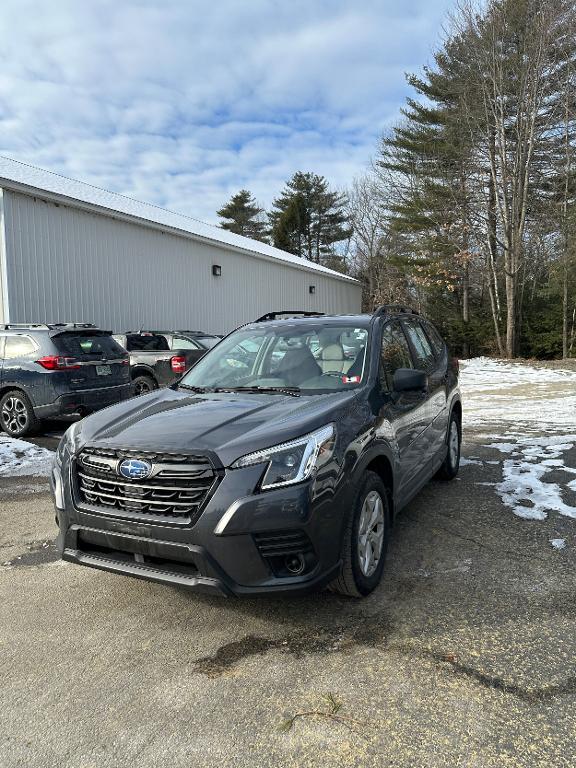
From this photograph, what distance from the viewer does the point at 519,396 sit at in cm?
1271

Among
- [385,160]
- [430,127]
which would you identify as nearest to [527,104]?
[430,127]

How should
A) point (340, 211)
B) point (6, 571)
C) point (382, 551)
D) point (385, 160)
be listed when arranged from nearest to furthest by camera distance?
1. point (382, 551)
2. point (6, 571)
3. point (385, 160)
4. point (340, 211)

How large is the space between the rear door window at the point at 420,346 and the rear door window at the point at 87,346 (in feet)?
17.0

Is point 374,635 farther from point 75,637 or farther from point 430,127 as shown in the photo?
point 430,127

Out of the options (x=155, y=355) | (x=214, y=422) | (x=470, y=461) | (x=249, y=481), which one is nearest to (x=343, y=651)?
(x=249, y=481)

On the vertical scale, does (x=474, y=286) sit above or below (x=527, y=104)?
below

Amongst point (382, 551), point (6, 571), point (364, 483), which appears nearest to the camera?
point (364, 483)

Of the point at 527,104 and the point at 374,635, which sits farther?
the point at 527,104

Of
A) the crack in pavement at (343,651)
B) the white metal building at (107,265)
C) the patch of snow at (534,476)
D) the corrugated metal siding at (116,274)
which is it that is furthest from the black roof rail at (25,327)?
the crack in pavement at (343,651)

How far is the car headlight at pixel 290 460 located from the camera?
8.88 ft

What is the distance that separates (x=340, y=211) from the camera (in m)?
50.8

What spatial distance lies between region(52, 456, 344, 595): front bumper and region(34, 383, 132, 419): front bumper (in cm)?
563

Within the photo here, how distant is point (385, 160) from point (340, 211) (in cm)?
1791

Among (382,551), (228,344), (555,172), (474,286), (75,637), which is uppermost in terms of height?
(555,172)
